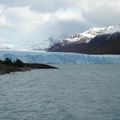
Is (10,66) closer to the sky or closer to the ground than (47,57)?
closer to the ground

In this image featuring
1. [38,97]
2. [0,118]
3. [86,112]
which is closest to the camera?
[0,118]

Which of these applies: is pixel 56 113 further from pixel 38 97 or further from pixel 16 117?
pixel 38 97

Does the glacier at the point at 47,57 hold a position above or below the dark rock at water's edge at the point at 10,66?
above

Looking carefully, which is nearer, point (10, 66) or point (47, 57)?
point (10, 66)

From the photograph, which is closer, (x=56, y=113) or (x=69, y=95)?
(x=56, y=113)

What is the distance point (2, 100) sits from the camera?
Answer: 34.5m

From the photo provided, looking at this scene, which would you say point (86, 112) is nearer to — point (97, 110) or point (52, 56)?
point (97, 110)

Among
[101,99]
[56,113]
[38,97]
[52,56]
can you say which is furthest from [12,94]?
[52,56]

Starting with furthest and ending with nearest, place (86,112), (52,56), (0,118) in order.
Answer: (52,56), (86,112), (0,118)

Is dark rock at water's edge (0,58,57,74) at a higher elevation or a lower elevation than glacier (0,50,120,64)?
lower

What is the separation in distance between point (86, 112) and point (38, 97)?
926cm

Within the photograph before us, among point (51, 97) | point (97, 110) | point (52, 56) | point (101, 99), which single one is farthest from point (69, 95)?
point (52, 56)

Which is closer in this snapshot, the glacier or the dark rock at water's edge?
the dark rock at water's edge

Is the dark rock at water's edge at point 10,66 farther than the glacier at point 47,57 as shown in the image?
No
